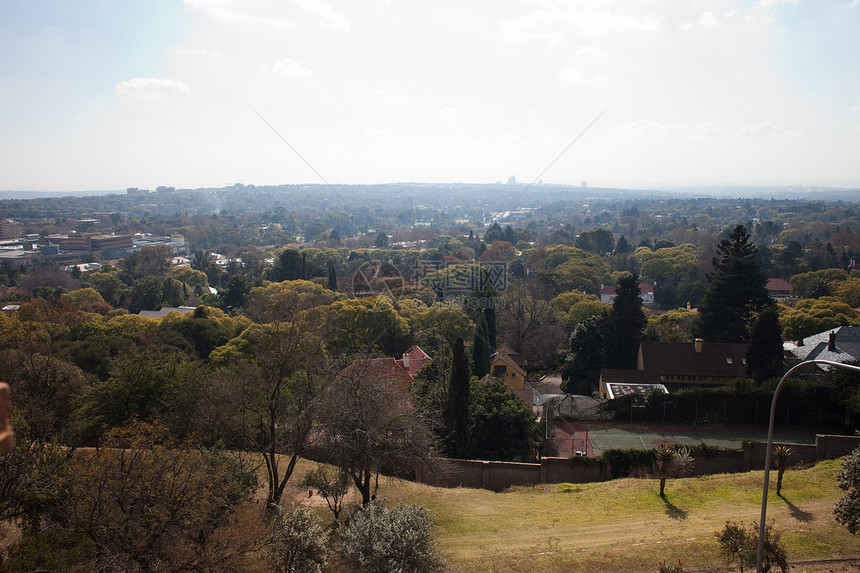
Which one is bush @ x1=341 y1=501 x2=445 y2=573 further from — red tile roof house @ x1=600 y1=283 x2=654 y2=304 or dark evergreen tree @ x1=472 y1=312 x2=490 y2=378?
red tile roof house @ x1=600 y1=283 x2=654 y2=304

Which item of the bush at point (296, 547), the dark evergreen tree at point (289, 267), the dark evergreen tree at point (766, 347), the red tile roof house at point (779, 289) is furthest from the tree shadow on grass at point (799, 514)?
the dark evergreen tree at point (289, 267)

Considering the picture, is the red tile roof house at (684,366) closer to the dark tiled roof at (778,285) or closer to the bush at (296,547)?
the bush at (296,547)

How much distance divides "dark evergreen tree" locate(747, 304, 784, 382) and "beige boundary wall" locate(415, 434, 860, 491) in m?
7.94

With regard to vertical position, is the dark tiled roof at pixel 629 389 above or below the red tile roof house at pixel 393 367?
below

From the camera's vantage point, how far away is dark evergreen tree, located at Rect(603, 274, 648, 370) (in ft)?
96.5

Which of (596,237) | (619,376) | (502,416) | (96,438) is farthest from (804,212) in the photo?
(96,438)

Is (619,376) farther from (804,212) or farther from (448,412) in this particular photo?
(804,212)

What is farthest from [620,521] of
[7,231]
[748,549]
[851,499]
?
[7,231]

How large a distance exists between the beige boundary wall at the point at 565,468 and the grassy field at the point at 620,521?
68 cm

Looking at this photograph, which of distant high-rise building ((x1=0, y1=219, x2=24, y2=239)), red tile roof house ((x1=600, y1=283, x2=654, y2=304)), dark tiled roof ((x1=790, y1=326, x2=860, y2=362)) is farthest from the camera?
distant high-rise building ((x1=0, y1=219, x2=24, y2=239))

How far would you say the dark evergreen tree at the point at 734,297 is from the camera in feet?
102

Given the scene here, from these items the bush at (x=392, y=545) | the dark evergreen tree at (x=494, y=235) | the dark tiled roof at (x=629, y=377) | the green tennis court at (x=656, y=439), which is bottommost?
the green tennis court at (x=656, y=439)

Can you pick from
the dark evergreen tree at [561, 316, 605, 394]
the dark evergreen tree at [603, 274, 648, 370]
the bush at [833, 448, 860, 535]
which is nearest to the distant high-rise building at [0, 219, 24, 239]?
the dark evergreen tree at [561, 316, 605, 394]

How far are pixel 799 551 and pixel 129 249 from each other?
11380 centimetres
